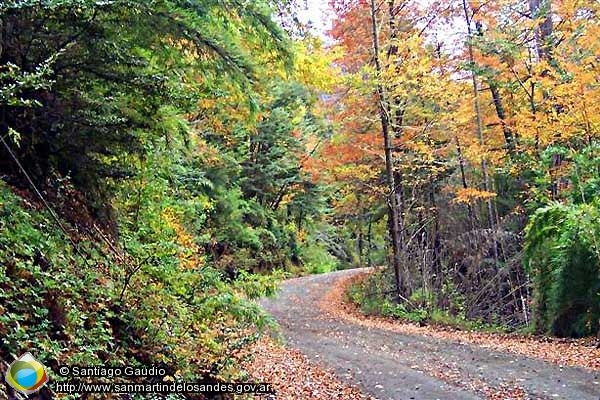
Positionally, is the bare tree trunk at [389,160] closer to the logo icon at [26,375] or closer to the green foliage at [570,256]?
the green foliage at [570,256]

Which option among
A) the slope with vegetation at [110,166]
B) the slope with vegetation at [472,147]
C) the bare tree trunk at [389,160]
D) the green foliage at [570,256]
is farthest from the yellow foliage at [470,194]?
the slope with vegetation at [110,166]

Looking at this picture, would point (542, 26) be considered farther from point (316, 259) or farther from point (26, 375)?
point (316, 259)

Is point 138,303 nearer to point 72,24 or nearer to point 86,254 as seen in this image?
point 86,254

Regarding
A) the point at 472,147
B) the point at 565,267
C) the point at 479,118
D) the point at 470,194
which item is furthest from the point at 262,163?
the point at 565,267

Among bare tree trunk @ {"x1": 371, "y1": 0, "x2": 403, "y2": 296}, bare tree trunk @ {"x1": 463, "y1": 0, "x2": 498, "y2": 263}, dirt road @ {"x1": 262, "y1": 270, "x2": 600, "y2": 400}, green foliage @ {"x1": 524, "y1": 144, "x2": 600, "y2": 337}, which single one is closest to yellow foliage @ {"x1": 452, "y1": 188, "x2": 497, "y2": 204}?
bare tree trunk @ {"x1": 463, "y1": 0, "x2": 498, "y2": 263}

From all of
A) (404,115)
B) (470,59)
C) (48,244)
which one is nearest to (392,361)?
(48,244)

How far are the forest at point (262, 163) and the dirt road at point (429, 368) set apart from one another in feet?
6.67

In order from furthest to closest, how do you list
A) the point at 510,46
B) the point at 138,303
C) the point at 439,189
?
1. the point at 439,189
2. the point at 510,46
3. the point at 138,303

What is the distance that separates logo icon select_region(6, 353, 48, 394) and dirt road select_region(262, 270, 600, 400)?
4.50 meters

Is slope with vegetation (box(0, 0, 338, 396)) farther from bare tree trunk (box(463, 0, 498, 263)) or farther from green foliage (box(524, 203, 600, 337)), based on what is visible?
bare tree trunk (box(463, 0, 498, 263))

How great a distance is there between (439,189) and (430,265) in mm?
3753

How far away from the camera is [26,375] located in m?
3.32

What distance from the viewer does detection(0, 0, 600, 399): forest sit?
4.79m

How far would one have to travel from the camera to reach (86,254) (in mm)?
5438
